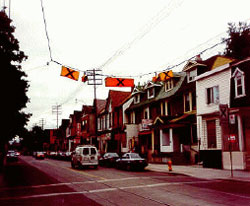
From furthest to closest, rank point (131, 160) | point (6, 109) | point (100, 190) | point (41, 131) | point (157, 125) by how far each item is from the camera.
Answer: point (41, 131), point (157, 125), point (131, 160), point (6, 109), point (100, 190)

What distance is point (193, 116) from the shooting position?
95.1ft

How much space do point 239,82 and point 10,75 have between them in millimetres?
16448

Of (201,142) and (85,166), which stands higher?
(201,142)

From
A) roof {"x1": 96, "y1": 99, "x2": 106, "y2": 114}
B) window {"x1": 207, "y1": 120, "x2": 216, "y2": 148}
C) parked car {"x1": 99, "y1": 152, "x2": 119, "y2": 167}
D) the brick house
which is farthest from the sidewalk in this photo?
roof {"x1": 96, "y1": 99, "x2": 106, "y2": 114}

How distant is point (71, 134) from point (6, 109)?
61792 mm

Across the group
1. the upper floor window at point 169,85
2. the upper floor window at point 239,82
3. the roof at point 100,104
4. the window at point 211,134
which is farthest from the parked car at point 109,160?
the roof at point 100,104

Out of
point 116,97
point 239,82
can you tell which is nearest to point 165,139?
point 239,82

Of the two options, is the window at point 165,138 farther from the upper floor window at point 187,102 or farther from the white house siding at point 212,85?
the white house siding at point 212,85

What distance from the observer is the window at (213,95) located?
25.1 metres

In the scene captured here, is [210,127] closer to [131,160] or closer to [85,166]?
[131,160]

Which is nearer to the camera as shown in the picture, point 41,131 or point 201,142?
point 201,142

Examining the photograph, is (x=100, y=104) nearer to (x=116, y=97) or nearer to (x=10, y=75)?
(x=116, y=97)

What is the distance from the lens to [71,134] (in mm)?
82500

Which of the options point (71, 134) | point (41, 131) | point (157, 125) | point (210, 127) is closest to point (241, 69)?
point (210, 127)
